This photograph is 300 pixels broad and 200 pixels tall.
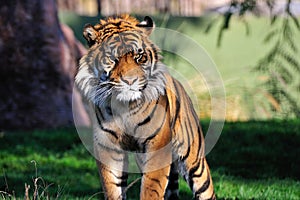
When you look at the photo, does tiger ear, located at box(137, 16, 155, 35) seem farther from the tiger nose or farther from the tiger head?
the tiger nose

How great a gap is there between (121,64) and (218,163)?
3957mm

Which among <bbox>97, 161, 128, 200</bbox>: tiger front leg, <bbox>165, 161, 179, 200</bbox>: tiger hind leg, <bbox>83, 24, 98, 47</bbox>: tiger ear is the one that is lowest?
<bbox>165, 161, 179, 200</bbox>: tiger hind leg

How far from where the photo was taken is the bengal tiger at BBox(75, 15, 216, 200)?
12.9 feet

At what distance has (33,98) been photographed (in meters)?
9.79

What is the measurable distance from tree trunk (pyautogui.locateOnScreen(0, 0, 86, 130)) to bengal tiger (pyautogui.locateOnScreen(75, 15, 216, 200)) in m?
5.61

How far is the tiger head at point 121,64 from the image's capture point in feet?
12.8

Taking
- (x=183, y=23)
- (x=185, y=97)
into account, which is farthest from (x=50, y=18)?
(x=185, y=97)

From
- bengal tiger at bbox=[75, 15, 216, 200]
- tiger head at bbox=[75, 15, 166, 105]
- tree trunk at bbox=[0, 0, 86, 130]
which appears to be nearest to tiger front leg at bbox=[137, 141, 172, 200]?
bengal tiger at bbox=[75, 15, 216, 200]

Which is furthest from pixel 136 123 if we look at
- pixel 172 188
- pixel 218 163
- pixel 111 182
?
pixel 218 163

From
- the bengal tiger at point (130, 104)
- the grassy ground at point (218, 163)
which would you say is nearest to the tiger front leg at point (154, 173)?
the bengal tiger at point (130, 104)

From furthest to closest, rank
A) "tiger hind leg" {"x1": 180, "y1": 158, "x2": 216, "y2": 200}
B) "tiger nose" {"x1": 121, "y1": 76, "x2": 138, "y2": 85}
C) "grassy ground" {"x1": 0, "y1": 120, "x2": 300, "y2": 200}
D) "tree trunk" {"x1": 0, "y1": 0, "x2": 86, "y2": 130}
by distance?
"tree trunk" {"x1": 0, "y1": 0, "x2": 86, "y2": 130} → "grassy ground" {"x1": 0, "y1": 120, "x2": 300, "y2": 200} → "tiger hind leg" {"x1": 180, "y1": 158, "x2": 216, "y2": 200} → "tiger nose" {"x1": 121, "y1": 76, "x2": 138, "y2": 85}

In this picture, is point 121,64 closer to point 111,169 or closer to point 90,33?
point 90,33

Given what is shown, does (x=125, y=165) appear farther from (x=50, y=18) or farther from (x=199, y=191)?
(x=50, y=18)

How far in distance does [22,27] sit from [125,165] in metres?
5.95
